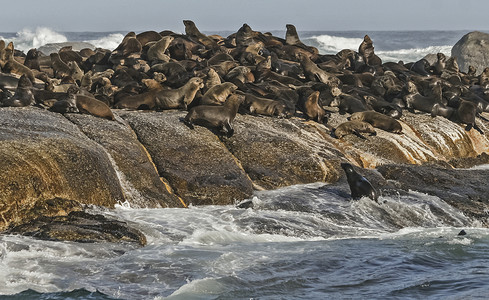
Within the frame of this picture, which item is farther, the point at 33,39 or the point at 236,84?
the point at 33,39

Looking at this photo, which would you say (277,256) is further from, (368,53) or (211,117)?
(368,53)

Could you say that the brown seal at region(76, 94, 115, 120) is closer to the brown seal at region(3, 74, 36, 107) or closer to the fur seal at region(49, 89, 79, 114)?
the fur seal at region(49, 89, 79, 114)

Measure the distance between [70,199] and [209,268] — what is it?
2.72m

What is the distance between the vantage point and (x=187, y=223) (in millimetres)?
10352

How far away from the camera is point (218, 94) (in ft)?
48.4

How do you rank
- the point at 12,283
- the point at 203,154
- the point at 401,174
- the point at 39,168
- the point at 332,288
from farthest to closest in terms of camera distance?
1. the point at 401,174
2. the point at 203,154
3. the point at 39,168
4. the point at 332,288
5. the point at 12,283

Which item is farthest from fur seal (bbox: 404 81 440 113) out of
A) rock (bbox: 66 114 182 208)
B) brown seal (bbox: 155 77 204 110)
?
rock (bbox: 66 114 182 208)

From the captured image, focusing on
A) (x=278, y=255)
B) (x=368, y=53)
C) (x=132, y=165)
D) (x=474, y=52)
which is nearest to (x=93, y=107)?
(x=132, y=165)

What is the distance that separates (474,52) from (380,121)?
2119cm

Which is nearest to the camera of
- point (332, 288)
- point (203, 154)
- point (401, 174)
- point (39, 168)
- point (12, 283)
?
point (12, 283)

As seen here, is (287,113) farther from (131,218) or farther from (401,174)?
(131,218)

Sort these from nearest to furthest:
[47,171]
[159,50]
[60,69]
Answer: [47,171] → [60,69] → [159,50]

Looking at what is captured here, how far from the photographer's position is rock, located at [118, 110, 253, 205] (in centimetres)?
1177

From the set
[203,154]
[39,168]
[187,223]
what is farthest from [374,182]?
[39,168]
